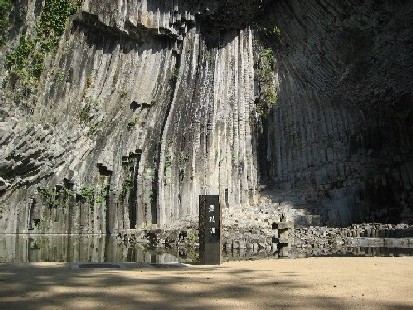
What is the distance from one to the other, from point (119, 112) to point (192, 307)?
21469 millimetres

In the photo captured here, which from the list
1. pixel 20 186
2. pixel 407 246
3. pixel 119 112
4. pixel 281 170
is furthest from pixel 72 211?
pixel 407 246

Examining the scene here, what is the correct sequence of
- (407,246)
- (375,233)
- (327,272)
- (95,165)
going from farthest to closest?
(95,165) < (375,233) < (407,246) < (327,272)

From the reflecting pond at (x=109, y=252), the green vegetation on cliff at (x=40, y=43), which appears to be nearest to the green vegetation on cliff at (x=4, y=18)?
the green vegetation on cliff at (x=40, y=43)

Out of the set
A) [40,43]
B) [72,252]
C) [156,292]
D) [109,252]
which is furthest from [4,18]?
[156,292]

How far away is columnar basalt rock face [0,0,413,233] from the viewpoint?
22.3 metres

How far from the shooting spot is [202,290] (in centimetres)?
533

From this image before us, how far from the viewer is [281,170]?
1083 inches

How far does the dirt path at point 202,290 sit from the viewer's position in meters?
4.65

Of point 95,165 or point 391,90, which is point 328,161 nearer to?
point 391,90

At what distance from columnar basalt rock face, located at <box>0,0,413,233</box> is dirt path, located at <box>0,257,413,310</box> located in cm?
1512

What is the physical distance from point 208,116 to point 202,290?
71.5ft

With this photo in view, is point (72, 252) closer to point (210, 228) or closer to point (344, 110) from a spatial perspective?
point (210, 228)

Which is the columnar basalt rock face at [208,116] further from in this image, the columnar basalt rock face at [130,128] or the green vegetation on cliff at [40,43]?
the green vegetation on cliff at [40,43]

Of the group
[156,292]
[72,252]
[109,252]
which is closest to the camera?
[156,292]
